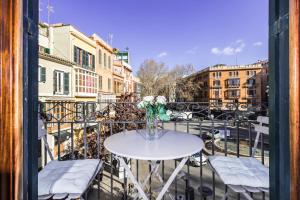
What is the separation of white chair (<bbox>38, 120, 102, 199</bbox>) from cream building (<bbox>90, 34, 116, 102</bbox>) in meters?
16.2

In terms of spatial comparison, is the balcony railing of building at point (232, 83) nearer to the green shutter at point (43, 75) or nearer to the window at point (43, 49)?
the window at point (43, 49)

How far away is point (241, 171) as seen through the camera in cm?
163

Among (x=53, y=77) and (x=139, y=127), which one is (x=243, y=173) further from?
(x=53, y=77)

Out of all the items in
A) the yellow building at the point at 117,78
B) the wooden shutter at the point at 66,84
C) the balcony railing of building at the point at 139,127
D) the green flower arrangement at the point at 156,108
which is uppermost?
the yellow building at the point at 117,78

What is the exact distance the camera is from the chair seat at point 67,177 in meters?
1.33

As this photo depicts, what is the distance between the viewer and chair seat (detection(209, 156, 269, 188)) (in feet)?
4.79

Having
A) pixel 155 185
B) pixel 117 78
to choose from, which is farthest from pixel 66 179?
pixel 117 78

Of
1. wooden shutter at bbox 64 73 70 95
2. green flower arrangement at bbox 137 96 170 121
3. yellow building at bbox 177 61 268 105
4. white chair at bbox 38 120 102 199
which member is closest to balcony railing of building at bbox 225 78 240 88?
yellow building at bbox 177 61 268 105

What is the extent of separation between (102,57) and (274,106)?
1932cm

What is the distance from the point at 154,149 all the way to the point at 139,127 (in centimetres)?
367

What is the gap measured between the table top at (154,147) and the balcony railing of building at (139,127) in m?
0.53

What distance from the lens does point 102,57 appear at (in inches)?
744

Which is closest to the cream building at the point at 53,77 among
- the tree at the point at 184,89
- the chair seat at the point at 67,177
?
the chair seat at the point at 67,177

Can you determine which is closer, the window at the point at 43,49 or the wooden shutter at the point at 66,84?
the window at the point at 43,49
